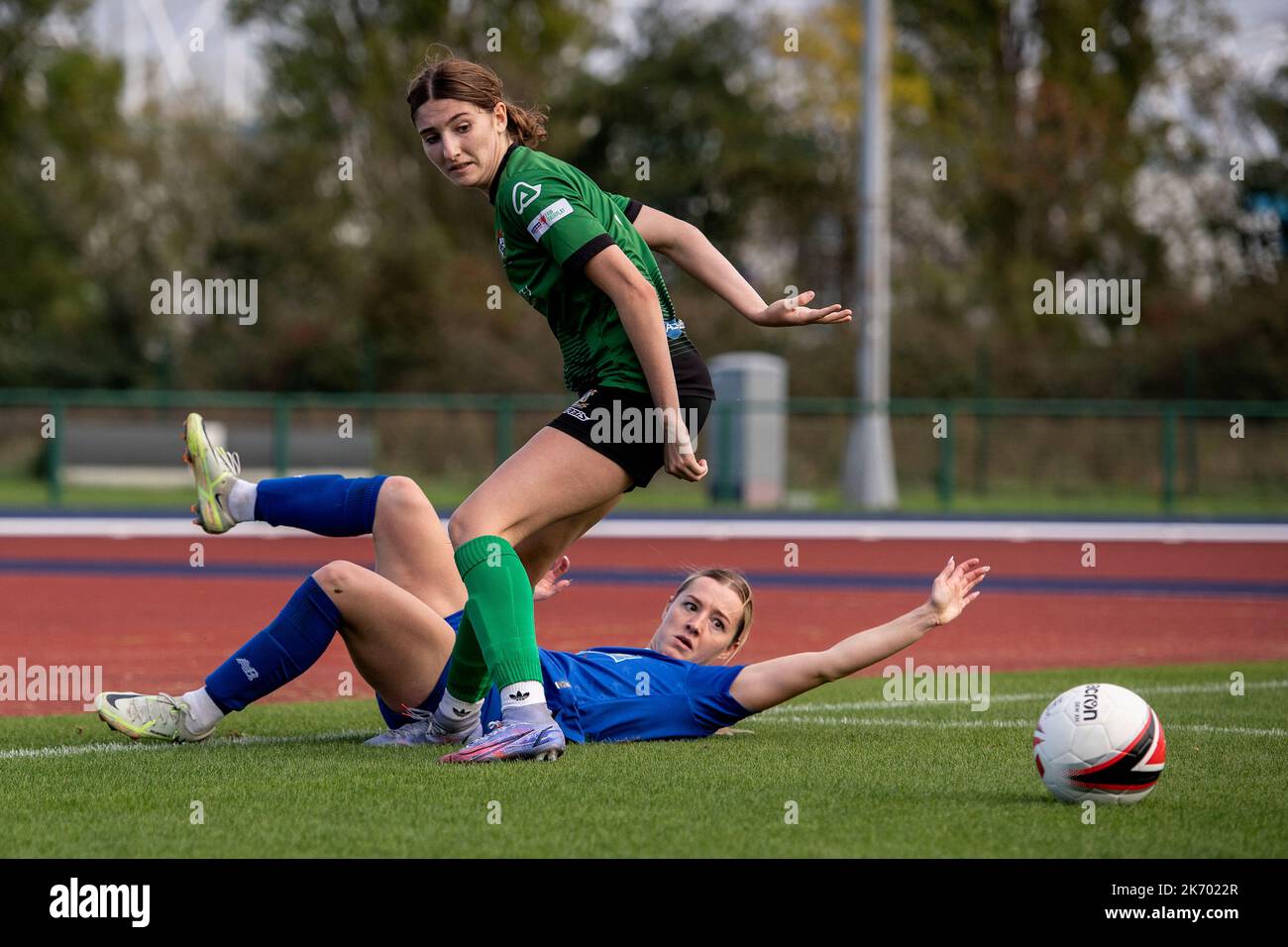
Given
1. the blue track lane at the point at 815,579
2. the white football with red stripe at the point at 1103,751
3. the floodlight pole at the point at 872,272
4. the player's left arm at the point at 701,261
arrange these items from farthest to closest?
the floodlight pole at the point at 872,272 → the blue track lane at the point at 815,579 → the player's left arm at the point at 701,261 → the white football with red stripe at the point at 1103,751

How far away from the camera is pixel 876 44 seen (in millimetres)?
22953

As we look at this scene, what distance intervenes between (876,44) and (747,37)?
57.1ft

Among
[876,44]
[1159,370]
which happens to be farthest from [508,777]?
[1159,370]

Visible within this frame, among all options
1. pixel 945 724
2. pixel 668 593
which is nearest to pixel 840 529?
pixel 668 593

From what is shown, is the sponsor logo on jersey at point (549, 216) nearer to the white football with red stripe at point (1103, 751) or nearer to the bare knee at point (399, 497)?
the bare knee at point (399, 497)

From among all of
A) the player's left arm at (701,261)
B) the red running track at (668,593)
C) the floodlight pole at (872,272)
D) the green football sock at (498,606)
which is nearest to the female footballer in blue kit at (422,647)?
the green football sock at (498,606)

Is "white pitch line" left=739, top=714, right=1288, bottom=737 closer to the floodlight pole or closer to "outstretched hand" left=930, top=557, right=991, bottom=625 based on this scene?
"outstretched hand" left=930, top=557, right=991, bottom=625

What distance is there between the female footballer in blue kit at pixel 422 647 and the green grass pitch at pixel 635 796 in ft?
0.44

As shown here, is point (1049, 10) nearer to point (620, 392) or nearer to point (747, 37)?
point (747, 37)

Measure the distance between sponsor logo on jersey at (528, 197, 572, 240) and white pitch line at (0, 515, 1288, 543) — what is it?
1429cm

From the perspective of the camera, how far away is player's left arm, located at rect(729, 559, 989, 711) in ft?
16.0

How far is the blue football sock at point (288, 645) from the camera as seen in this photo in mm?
5039

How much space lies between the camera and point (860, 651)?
5020 mm

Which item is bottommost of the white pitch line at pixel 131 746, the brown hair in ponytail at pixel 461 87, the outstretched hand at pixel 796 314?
the white pitch line at pixel 131 746
